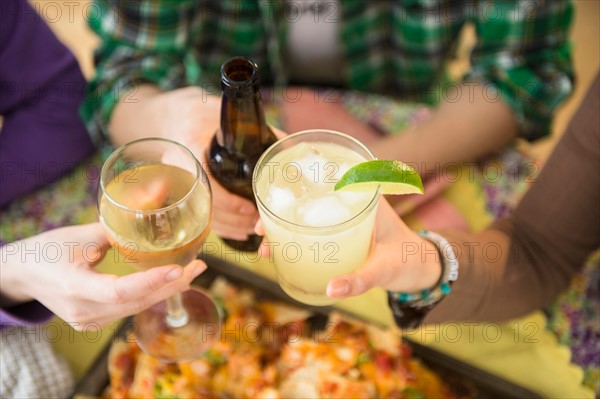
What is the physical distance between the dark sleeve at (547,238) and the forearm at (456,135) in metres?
0.29

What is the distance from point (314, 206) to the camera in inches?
30.7

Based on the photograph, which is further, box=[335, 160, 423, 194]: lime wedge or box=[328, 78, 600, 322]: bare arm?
box=[328, 78, 600, 322]: bare arm

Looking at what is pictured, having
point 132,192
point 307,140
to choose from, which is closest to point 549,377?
point 307,140

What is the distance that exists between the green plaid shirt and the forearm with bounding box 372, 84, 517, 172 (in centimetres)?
4

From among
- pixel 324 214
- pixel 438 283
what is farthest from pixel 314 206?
pixel 438 283

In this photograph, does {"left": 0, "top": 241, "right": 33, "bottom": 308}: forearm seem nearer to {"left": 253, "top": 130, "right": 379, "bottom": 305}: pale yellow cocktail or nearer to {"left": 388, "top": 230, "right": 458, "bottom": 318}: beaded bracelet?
{"left": 253, "top": 130, "right": 379, "bottom": 305}: pale yellow cocktail

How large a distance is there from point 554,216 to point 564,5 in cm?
57

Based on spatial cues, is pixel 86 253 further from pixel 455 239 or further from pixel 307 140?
pixel 455 239

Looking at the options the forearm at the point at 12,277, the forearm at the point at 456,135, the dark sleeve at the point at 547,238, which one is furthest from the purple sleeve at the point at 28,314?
the forearm at the point at 456,135

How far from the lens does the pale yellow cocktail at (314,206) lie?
745mm

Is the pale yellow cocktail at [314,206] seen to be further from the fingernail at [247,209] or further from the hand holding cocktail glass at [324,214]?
the fingernail at [247,209]

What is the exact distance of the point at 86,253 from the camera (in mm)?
804

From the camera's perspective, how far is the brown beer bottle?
779 mm

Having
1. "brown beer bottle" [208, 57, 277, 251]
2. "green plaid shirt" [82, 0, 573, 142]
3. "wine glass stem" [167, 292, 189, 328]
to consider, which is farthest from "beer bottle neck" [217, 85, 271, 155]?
"green plaid shirt" [82, 0, 573, 142]
